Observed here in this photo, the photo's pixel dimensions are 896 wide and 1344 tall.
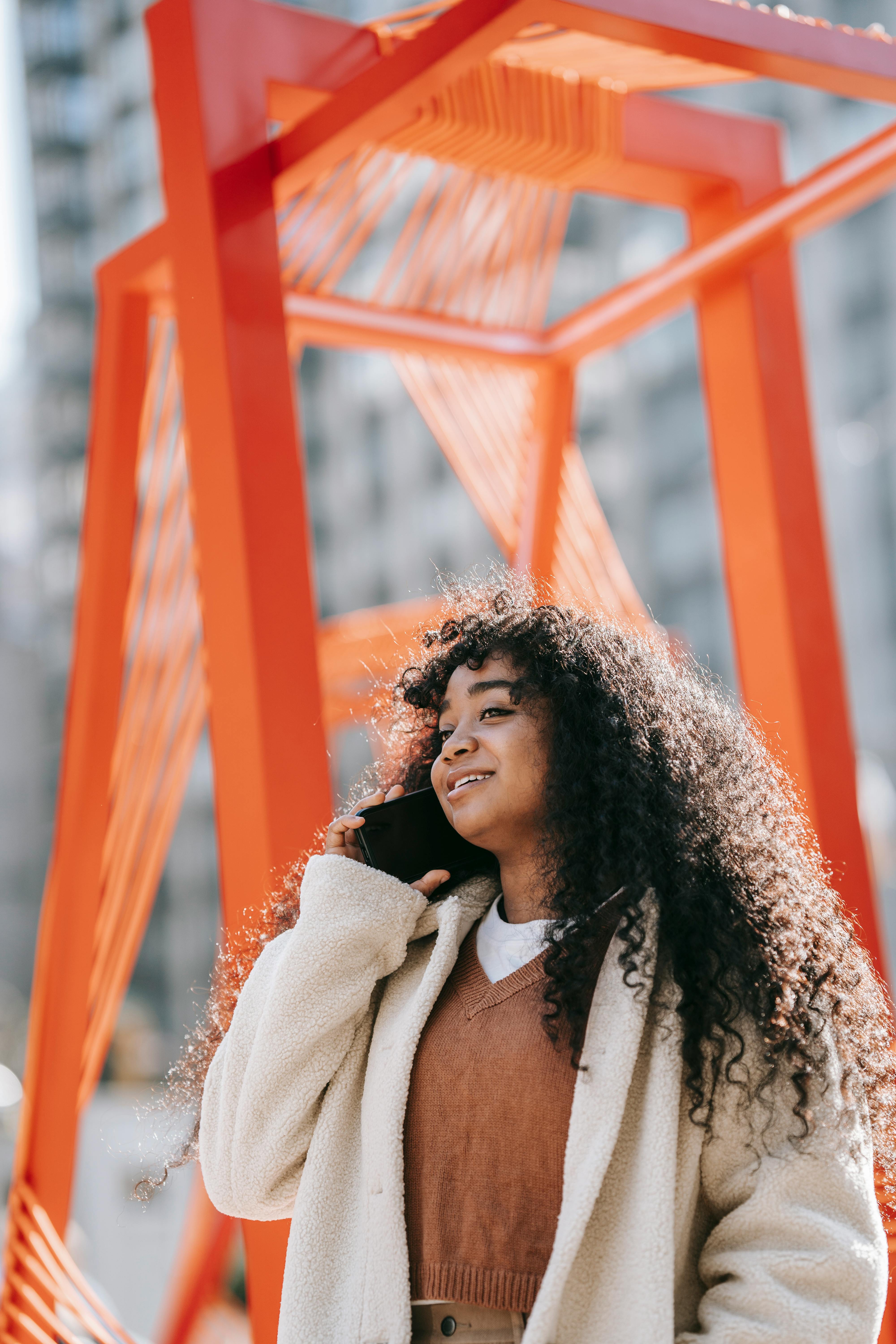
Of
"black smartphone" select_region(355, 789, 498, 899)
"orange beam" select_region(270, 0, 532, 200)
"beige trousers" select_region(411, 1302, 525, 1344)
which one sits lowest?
"beige trousers" select_region(411, 1302, 525, 1344)

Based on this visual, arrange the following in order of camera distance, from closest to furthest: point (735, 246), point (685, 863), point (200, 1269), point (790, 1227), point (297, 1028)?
point (790, 1227) < point (685, 863) < point (297, 1028) < point (735, 246) < point (200, 1269)

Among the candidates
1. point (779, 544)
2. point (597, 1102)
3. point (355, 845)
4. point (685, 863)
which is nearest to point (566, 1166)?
point (597, 1102)

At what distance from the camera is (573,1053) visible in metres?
2.13

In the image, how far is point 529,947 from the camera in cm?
235

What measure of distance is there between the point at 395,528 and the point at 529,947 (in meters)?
42.8

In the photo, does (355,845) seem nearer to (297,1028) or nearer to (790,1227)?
(297,1028)

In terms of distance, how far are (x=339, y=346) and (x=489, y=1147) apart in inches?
160

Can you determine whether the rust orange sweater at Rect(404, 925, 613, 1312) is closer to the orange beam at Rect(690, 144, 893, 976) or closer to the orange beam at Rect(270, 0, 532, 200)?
the orange beam at Rect(270, 0, 532, 200)

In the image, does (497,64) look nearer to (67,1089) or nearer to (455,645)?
(455,645)

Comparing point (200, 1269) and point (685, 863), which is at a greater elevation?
point (685, 863)

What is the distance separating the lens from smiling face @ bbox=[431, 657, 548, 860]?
2389mm

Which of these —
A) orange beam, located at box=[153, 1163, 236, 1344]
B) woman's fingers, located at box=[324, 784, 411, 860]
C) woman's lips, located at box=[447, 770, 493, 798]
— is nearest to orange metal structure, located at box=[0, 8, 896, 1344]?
woman's fingers, located at box=[324, 784, 411, 860]

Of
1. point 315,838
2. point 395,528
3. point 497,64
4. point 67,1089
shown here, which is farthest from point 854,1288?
point 395,528

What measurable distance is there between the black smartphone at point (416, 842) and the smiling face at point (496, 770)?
0.34 feet
